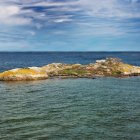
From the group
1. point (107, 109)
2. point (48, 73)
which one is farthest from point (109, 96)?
point (48, 73)

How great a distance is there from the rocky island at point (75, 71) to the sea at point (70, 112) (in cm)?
1003

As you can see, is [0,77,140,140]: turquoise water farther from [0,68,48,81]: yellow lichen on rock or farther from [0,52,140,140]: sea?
[0,68,48,81]: yellow lichen on rock

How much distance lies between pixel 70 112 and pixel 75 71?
43.9m

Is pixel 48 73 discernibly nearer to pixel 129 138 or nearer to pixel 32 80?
pixel 32 80

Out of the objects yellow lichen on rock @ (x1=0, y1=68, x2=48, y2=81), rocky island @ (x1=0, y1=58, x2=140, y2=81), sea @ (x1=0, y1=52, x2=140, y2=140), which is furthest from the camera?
rocky island @ (x1=0, y1=58, x2=140, y2=81)

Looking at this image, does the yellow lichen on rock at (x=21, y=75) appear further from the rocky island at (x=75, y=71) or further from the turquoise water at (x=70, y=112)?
the turquoise water at (x=70, y=112)

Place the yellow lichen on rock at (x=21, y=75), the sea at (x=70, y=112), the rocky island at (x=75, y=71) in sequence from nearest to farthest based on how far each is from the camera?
the sea at (x=70, y=112) → the yellow lichen on rock at (x=21, y=75) → the rocky island at (x=75, y=71)

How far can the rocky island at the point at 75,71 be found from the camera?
76.4 m

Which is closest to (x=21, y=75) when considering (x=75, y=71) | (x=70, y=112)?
(x=75, y=71)

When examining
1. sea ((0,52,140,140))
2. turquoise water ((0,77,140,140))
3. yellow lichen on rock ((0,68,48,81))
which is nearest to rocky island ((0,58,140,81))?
yellow lichen on rock ((0,68,48,81))

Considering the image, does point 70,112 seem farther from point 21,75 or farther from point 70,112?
point 21,75

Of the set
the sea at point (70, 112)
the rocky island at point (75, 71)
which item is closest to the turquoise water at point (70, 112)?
the sea at point (70, 112)

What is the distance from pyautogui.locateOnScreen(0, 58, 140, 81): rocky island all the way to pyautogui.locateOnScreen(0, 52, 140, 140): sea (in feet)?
32.9

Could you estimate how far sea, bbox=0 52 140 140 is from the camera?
32.8m
